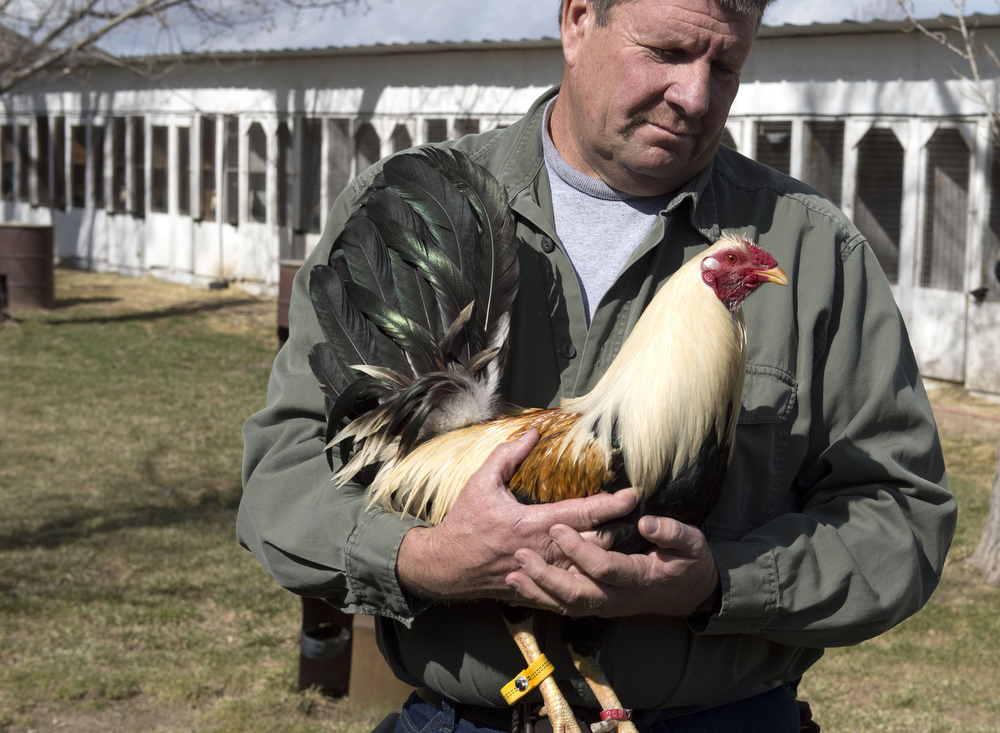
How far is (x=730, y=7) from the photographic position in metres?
2.06

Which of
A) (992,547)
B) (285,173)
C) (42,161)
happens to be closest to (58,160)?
(42,161)

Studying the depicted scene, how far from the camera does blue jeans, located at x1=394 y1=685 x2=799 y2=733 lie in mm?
2027

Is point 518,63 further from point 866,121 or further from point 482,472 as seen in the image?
point 482,472

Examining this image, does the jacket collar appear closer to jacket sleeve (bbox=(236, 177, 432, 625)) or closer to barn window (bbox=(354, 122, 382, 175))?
jacket sleeve (bbox=(236, 177, 432, 625))

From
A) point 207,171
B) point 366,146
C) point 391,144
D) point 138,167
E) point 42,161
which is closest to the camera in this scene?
point 391,144

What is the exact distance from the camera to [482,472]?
1921mm

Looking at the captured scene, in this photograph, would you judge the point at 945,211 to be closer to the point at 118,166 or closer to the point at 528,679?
the point at 528,679

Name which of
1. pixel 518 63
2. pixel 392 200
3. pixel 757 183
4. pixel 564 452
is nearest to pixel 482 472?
pixel 564 452

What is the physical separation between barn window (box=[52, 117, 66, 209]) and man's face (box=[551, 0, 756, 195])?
904 inches

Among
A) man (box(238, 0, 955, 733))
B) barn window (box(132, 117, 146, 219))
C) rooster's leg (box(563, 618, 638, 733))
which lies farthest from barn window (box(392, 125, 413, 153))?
rooster's leg (box(563, 618, 638, 733))

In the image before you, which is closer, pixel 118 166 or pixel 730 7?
pixel 730 7

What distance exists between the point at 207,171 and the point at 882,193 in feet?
42.9

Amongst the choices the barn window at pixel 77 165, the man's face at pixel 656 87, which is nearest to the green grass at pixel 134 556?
the man's face at pixel 656 87

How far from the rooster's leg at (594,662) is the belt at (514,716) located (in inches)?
2.4
